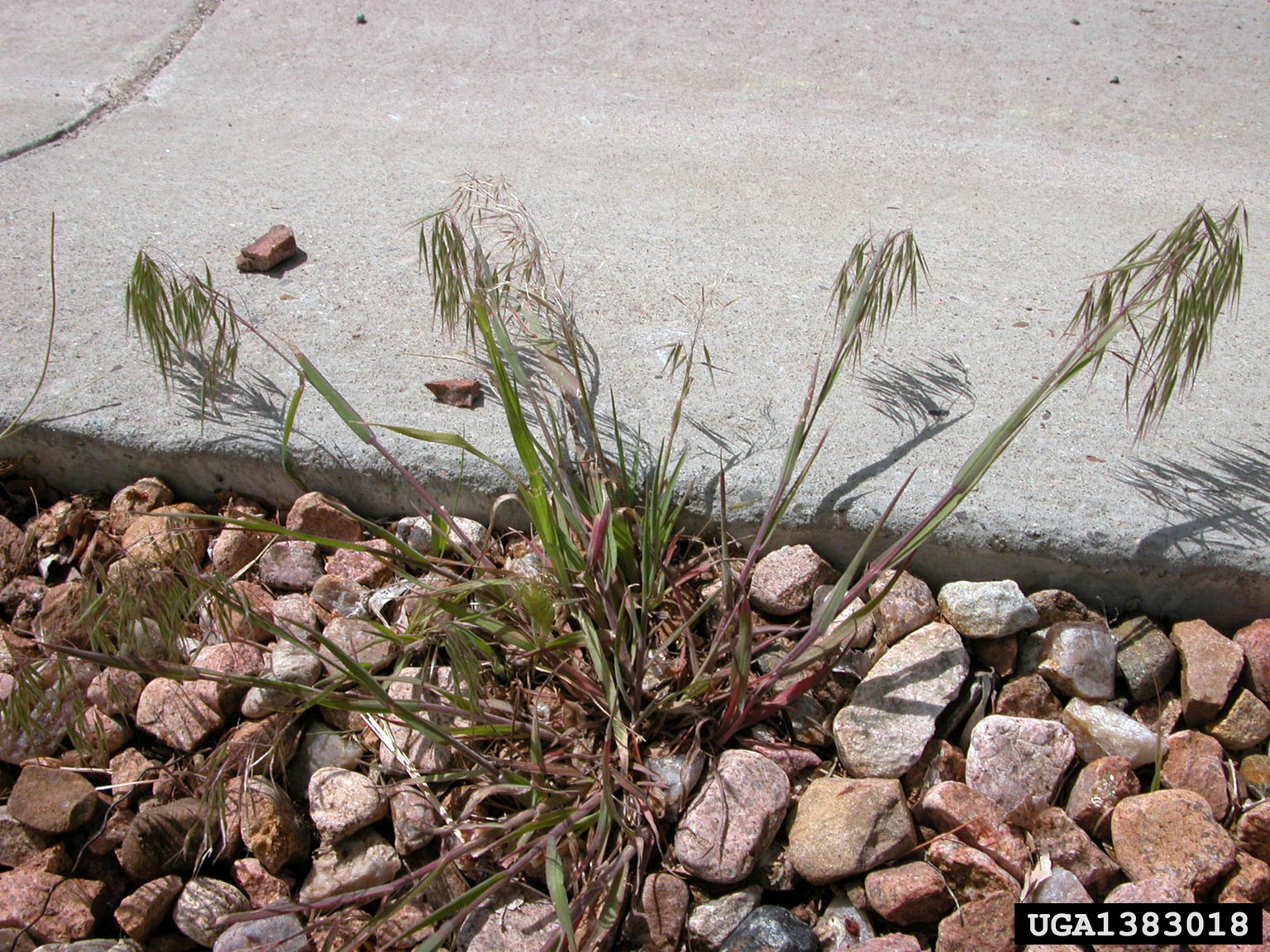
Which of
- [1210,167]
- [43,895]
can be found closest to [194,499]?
[43,895]

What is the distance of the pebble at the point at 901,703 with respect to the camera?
151 cm

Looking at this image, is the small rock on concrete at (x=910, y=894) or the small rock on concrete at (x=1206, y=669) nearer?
the small rock on concrete at (x=910, y=894)

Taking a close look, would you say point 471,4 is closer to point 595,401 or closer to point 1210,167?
point 595,401

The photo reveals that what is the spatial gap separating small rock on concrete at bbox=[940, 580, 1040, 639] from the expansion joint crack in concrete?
248cm

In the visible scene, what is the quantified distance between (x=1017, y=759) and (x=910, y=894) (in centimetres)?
27

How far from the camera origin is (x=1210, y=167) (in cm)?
270

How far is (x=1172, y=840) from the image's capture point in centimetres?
140

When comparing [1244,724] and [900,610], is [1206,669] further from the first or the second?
[900,610]

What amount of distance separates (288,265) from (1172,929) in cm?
199

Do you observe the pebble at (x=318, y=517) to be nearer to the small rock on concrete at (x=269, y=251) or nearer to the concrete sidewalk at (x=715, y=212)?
the concrete sidewalk at (x=715, y=212)

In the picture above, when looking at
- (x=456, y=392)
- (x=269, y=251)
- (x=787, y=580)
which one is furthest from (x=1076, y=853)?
(x=269, y=251)

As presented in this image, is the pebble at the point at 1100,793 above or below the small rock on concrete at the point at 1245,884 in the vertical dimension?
above

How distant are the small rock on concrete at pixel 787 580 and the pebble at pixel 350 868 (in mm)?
675

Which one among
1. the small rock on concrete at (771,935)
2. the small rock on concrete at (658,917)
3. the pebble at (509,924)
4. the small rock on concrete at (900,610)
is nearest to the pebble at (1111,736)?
the small rock on concrete at (900,610)
